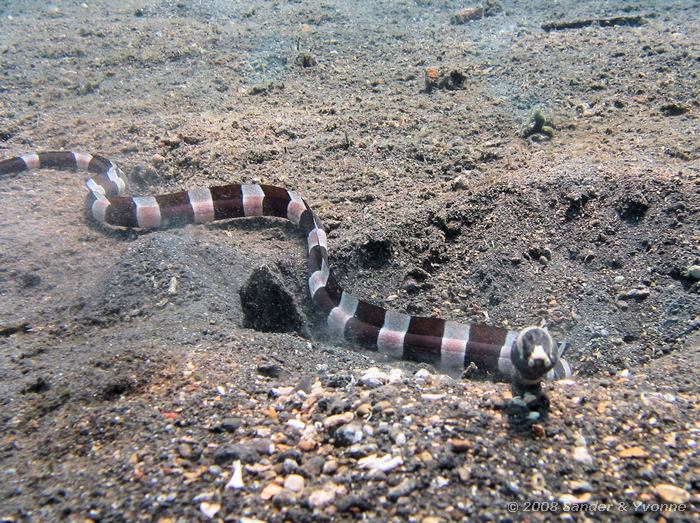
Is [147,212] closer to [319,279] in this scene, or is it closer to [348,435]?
[319,279]

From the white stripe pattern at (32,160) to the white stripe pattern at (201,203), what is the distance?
1934mm

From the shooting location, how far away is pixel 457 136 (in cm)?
456

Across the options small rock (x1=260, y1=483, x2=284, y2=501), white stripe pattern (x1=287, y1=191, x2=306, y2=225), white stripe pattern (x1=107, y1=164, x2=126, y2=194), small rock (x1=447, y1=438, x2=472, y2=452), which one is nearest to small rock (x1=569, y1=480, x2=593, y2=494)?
small rock (x1=447, y1=438, x2=472, y2=452)

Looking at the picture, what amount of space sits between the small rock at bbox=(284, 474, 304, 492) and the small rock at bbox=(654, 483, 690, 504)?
1.11m

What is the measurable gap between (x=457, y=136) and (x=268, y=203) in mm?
2007

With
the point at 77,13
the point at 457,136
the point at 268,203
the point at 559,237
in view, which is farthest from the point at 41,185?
the point at 77,13

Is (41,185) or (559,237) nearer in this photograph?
(559,237)

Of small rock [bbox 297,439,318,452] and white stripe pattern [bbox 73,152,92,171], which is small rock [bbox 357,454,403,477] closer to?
small rock [bbox 297,439,318,452]

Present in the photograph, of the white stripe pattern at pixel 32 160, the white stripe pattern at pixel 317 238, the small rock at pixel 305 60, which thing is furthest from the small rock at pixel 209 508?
the small rock at pixel 305 60

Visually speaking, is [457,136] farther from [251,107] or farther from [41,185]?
[41,185]

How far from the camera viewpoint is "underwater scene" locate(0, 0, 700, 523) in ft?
5.03

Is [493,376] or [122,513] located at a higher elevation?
[122,513]

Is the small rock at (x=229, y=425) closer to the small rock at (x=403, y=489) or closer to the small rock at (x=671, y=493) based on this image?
the small rock at (x=403, y=489)

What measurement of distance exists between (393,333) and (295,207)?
148 centimetres
